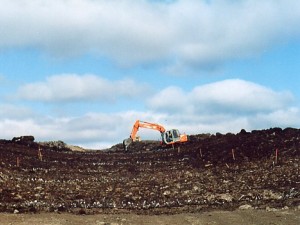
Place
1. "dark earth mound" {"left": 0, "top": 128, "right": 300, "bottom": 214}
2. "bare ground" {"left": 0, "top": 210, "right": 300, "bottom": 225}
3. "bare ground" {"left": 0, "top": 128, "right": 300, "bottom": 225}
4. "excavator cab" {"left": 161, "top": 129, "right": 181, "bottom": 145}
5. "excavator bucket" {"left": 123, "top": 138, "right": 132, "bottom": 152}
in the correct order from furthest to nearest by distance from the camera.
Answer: "excavator bucket" {"left": 123, "top": 138, "right": 132, "bottom": 152}, "excavator cab" {"left": 161, "top": 129, "right": 181, "bottom": 145}, "dark earth mound" {"left": 0, "top": 128, "right": 300, "bottom": 214}, "bare ground" {"left": 0, "top": 128, "right": 300, "bottom": 225}, "bare ground" {"left": 0, "top": 210, "right": 300, "bottom": 225}

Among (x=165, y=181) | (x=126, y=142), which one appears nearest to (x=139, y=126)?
(x=126, y=142)

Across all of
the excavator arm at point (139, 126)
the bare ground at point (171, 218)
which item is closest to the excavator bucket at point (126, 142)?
the excavator arm at point (139, 126)

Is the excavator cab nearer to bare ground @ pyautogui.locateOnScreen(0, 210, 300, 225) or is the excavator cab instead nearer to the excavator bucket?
the excavator bucket

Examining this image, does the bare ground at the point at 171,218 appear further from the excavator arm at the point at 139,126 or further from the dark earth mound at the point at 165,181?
the excavator arm at the point at 139,126

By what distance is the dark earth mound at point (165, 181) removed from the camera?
77.9 feet

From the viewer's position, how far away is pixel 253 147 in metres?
41.0

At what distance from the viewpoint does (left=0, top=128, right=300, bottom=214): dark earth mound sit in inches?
935

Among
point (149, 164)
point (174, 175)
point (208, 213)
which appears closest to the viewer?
point (208, 213)

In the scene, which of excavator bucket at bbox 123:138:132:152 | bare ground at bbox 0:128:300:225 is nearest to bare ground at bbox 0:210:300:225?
bare ground at bbox 0:128:300:225

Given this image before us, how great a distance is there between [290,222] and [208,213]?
387cm

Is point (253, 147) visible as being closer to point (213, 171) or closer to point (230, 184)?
point (213, 171)

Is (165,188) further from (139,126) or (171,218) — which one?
(139,126)

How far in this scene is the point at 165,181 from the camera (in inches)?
1232

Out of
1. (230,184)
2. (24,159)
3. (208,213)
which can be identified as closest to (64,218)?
(208,213)
